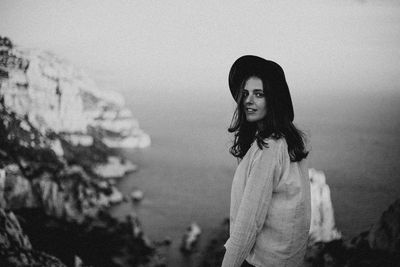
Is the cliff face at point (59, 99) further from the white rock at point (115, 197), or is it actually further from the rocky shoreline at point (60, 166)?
the white rock at point (115, 197)

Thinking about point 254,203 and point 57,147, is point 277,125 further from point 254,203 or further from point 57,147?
point 57,147

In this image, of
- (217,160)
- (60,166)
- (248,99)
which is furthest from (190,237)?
(248,99)

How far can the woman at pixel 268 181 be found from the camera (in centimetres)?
73

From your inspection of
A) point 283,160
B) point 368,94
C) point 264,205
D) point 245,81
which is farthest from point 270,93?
point 368,94

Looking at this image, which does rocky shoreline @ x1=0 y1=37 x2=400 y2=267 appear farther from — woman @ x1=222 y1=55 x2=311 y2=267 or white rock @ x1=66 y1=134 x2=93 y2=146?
woman @ x1=222 y1=55 x2=311 y2=267

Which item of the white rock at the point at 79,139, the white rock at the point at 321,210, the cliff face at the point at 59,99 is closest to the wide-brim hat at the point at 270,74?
the cliff face at the point at 59,99

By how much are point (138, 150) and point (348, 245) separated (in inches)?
211

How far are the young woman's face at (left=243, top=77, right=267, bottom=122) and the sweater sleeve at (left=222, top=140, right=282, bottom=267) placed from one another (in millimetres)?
138

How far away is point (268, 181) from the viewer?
2.35ft

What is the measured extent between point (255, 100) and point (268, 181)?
0.81 ft

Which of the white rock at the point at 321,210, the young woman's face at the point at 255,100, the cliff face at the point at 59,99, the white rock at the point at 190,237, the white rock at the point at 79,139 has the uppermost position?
the young woman's face at the point at 255,100

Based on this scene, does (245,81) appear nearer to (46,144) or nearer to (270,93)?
(270,93)

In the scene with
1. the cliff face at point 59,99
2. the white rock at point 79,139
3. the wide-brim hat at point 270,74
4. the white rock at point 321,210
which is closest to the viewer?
the wide-brim hat at point 270,74

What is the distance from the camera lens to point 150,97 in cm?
520
